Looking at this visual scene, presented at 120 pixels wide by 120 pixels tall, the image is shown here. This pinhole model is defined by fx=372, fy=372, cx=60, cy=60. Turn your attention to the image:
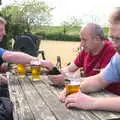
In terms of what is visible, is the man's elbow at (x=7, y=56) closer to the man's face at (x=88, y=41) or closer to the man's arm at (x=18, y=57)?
the man's arm at (x=18, y=57)

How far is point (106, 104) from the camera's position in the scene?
2209 millimetres

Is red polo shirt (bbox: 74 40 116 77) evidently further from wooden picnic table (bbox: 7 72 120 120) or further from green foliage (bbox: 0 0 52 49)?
green foliage (bbox: 0 0 52 49)

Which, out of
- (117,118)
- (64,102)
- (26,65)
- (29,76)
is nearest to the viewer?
→ (117,118)

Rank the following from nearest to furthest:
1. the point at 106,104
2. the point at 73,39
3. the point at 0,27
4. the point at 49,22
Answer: the point at 106,104 → the point at 0,27 → the point at 49,22 → the point at 73,39

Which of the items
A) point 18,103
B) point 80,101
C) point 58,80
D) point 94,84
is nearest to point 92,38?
point 58,80

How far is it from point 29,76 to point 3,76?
580mm

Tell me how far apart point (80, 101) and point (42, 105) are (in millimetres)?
305

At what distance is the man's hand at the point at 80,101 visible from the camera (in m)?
2.25

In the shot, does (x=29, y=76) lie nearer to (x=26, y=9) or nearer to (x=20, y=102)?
(x=20, y=102)

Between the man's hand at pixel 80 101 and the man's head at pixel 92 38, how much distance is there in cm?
164

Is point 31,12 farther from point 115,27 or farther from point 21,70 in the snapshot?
point 115,27

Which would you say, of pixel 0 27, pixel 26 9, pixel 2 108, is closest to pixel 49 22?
pixel 26 9

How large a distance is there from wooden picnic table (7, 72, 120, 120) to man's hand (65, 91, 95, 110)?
31mm

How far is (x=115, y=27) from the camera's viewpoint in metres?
2.44
